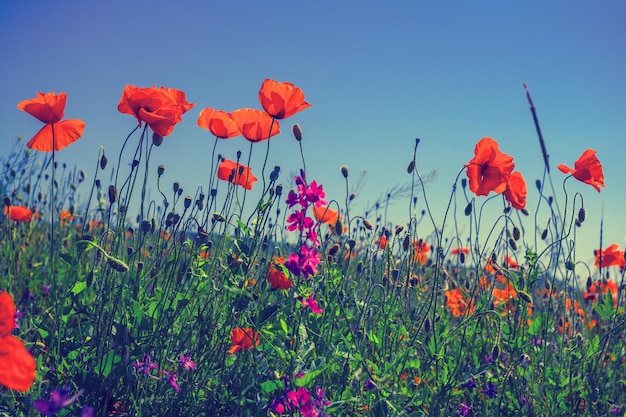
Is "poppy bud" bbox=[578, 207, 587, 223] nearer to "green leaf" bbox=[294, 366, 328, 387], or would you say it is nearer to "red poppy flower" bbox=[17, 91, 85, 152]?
"green leaf" bbox=[294, 366, 328, 387]

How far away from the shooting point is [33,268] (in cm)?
374

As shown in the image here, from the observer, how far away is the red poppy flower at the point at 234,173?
2123mm

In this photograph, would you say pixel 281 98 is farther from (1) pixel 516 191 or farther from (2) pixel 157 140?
(1) pixel 516 191

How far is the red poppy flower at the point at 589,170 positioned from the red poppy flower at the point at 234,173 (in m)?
1.32

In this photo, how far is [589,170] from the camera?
231 cm

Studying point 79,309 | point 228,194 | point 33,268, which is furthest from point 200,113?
point 33,268

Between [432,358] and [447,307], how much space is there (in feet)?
4.16

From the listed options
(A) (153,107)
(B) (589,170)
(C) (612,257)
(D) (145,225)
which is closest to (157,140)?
(A) (153,107)

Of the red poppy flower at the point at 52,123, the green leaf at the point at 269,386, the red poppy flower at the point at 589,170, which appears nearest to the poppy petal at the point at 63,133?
the red poppy flower at the point at 52,123

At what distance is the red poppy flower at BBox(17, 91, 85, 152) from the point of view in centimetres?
172

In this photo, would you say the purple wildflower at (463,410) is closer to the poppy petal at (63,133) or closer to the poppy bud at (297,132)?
the poppy bud at (297,132)

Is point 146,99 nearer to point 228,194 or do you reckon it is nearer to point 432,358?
point 228,194

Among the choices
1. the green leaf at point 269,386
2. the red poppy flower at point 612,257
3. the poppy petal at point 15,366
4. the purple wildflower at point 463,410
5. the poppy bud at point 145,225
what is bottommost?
the purple wildflower at point 463,410

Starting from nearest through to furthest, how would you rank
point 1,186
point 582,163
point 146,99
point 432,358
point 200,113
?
point 146,99 < point 432,358 < point 200,113 < point 582,163 < point 1,186
